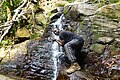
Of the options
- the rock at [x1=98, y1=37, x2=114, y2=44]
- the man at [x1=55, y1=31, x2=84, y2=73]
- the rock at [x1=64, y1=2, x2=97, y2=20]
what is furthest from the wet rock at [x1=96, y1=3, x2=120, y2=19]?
the man at [x1=55, y1=31, x2=84, y2=73]

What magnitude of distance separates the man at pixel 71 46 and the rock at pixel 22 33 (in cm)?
407

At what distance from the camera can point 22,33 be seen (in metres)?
12.6

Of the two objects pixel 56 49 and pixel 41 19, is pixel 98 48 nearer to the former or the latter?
pixel 56 49

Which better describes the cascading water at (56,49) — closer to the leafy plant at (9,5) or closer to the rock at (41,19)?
the rock at (41,19)

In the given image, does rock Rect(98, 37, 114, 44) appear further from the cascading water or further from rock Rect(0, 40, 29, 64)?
rock Rect(0, 40, 29, 64)

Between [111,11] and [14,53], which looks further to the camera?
[14,53]

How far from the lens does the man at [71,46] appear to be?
826 cm

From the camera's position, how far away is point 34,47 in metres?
10.7

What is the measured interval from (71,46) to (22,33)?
4.72 m

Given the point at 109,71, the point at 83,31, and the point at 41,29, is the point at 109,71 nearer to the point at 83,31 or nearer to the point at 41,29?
the point at 83,31

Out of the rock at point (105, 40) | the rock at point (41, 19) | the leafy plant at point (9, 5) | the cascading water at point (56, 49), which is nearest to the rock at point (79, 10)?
the cascading water at point (56, 49)

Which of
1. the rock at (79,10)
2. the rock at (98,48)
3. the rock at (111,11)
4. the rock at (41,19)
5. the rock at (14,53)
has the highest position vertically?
the rock at (111,11)

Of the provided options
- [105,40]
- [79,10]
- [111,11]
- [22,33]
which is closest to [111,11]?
[111,11]

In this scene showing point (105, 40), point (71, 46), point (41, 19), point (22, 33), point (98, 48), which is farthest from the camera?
point (41, 19)
